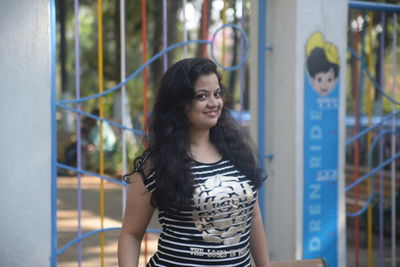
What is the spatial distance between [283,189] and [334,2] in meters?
1.34

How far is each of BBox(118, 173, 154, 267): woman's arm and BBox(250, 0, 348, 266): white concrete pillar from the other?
1878mm

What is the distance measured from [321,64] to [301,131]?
0.49m

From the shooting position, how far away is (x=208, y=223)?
199 cm

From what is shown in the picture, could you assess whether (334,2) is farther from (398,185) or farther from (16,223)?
(398,185)

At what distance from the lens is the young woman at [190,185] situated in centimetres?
198

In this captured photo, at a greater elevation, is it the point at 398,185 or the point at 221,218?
the point at 221,218

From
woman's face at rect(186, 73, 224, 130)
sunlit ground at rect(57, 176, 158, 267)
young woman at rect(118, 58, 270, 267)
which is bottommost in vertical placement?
sunlit ground at rect(57, 176, 158, 267)

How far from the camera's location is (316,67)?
12.5 feet

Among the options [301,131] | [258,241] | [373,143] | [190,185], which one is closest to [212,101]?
[190,185]

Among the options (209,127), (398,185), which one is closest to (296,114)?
(209,127)

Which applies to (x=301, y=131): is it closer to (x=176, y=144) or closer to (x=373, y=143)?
(x=373, y=143)

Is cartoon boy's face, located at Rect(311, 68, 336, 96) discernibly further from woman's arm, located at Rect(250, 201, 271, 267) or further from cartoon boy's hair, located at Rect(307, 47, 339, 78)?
woman's arm, located at Rect(250, 201, 271, 267)

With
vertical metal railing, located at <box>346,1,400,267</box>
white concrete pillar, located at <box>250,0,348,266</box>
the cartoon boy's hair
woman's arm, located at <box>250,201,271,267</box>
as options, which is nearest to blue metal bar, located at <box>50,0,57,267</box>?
woman's arm, located at <box>250,201,271,267</box>

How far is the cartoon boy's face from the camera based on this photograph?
3811mm
